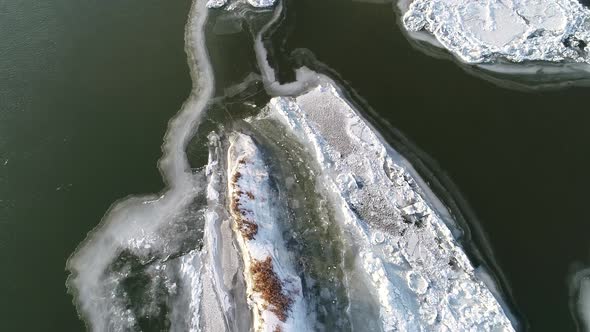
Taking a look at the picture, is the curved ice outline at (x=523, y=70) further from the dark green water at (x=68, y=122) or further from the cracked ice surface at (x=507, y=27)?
the dark green water at (x=68, y=122)

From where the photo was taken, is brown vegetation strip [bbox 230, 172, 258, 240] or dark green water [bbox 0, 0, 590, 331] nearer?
brown vegetation strip [bbox 230, 172, 258, 240]

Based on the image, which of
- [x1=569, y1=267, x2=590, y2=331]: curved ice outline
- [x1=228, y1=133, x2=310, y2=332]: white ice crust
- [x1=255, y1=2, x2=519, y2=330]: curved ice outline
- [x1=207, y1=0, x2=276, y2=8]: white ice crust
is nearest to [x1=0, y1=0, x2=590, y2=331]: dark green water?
[x1=569, y1=267, x2=590, y2=331]: curved ice outline

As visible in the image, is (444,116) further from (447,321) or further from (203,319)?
(203,319)

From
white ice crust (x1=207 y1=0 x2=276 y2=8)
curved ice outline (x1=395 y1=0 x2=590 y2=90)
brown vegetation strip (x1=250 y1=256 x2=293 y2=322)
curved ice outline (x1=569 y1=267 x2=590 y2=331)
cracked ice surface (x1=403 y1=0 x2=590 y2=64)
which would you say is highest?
white ice crust (x1=207 y1=0 x2=276 y2=8)

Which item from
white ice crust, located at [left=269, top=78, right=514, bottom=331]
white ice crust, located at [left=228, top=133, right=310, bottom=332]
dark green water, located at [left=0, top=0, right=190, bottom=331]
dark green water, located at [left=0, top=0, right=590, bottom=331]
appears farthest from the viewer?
dark green water, located at [left=0, top=0, right=190, bottom=331]

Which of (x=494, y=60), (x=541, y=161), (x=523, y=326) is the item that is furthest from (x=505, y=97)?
(x=523, y=326)

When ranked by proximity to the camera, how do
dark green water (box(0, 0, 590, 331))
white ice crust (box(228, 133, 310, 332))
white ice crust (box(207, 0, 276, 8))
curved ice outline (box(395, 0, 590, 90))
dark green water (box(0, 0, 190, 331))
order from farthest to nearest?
white ice crust (box(207, 0, 276, 8)) < curved ice outline (box(395, 0, 590, 90)) < dark green water (box(0, 0, 190, 331)) < dark green water (box(0, 0, 590, 331)) < white ice crust (box(228, 133, 310, 332))

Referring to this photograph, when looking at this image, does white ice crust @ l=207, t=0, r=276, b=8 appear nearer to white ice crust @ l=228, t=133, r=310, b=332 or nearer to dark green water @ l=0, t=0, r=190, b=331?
dark green water @ l=0, t=0, r=190, b=331

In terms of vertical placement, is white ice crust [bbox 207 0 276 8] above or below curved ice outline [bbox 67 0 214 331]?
above
